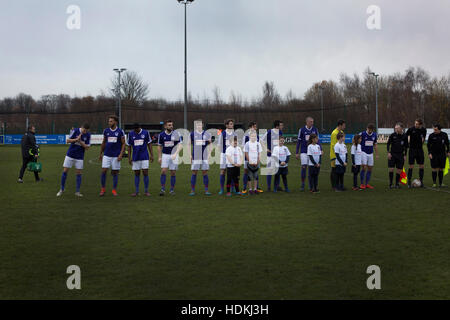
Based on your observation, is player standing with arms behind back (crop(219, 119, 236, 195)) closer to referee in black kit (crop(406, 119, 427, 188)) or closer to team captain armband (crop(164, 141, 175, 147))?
Result: team captain armband (crop(164, 141, 175, 147))

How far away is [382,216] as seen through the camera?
30.8 ft

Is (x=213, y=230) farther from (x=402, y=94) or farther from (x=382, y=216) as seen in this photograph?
(x=402, y=94)

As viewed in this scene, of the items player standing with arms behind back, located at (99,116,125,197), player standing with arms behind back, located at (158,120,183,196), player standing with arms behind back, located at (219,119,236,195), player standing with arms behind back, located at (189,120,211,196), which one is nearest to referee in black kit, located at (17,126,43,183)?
player standing with arms behind back, located at (99,116,125,197)

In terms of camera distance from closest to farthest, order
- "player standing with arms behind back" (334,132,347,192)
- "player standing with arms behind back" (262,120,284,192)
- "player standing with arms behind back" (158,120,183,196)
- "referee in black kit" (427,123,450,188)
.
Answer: "player standing with arms behind back" (158,120,183,196), "player standing with arms behind back" (334,132,347,192), "player standing with arms behind back" (262,120,284,192), "referee in black kit" (427,123,450,188)

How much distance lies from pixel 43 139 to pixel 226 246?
195ft

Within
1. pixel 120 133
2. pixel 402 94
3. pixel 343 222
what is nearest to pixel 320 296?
pixel 343 222

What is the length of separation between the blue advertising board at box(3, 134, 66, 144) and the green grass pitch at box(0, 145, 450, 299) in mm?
→ 52500

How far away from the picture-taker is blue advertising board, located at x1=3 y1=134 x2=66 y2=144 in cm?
5953

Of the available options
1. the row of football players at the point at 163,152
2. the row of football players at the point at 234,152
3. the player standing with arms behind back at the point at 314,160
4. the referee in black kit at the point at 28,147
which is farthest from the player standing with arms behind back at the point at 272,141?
the referee in black kit at the point at 28,147

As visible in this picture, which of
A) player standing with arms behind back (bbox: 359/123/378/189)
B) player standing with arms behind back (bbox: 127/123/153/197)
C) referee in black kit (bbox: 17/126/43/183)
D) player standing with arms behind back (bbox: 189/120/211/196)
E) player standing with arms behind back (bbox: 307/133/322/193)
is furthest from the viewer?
referee in black kit (bbox: 17/126/43/183)

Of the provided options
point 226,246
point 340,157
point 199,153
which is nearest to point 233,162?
point 199,153

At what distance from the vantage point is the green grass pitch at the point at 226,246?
5016mm

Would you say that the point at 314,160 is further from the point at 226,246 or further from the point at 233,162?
the point at 226,246

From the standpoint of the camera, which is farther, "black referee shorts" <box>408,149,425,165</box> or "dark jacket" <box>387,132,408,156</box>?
"black referee shorts" <box>408,149,425,165</box>
